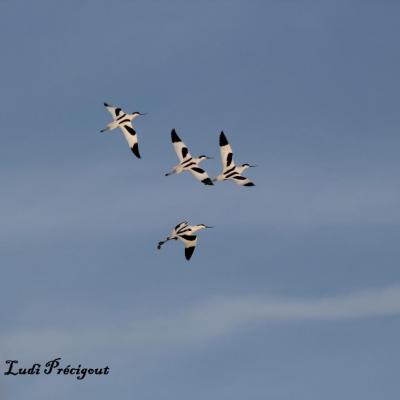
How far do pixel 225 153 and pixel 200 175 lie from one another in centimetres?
1132

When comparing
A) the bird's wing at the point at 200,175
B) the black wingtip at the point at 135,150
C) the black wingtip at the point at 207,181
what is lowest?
the black wingtip at the point at 207,181

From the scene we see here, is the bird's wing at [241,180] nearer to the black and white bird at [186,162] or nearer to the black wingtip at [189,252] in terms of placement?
the black and white bird at [186,162]

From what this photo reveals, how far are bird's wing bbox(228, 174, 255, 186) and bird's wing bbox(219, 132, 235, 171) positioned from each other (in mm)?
2212

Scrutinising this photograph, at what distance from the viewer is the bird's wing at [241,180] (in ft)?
466

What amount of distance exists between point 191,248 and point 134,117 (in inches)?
1083

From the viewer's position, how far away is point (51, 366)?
391ft

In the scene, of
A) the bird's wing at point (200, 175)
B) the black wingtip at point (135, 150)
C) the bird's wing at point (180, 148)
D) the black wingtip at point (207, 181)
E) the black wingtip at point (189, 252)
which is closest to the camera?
the black wingtip at point (189, 252)

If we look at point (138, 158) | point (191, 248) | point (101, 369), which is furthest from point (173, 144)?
point (101, 369)

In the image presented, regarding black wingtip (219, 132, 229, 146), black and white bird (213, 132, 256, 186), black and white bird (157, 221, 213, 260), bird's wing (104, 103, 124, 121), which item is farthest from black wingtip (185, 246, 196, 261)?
bird's wing (104, 103, 124, 121)

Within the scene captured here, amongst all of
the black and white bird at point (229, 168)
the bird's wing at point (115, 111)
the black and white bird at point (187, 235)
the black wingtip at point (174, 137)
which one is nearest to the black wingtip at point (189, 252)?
the black and white bird at point (187, 235)

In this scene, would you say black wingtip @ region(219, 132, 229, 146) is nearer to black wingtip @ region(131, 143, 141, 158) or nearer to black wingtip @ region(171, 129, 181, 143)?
black wingtip @ region(171, 129, 181, 143)

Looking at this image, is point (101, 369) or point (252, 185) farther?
point (252, 185)

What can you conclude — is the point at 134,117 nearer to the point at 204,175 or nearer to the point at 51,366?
the point at 204,175

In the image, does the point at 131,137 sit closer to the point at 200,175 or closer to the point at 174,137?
the point at 174,137
